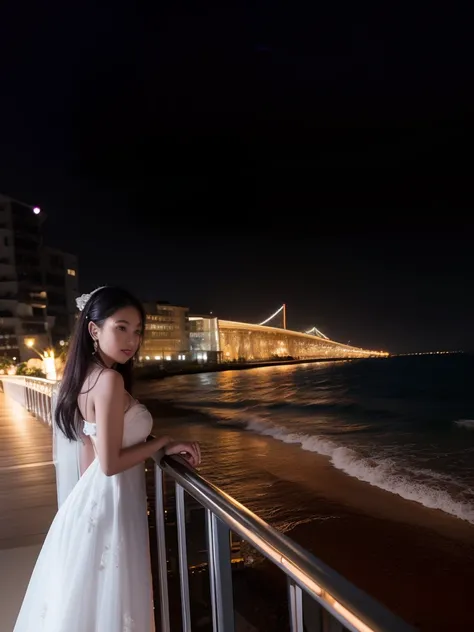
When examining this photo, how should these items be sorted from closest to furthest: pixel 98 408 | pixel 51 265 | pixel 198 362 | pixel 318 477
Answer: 1. pixel 98 408
2. pixel 318 477
3. pixel 51 265
4. pixel 198 362

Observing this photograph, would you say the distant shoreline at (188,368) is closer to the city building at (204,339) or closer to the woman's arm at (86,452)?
the city building at (204,339)

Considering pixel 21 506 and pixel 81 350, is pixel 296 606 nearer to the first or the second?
pixel 81 350

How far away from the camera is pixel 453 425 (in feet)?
78.4

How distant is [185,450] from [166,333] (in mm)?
88202

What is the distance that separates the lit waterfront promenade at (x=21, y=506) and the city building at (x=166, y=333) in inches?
3124

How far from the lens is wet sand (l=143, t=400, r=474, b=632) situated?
5984mm

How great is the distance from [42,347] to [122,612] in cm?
4708

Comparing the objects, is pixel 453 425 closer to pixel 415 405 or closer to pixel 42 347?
pixel 415 405

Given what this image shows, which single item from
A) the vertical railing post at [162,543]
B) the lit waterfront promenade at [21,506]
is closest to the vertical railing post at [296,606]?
the vertical railing post at [162,543]

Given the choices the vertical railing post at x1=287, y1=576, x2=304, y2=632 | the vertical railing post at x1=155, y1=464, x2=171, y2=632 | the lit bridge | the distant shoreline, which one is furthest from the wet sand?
the lit bridge

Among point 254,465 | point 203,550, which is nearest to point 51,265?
point 254,465

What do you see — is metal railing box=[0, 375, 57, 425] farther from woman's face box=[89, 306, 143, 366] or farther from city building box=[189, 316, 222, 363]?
city building box=[189, 316, 222, 363]

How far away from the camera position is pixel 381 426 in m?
23.9

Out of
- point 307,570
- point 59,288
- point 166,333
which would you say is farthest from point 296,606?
point 166,333
